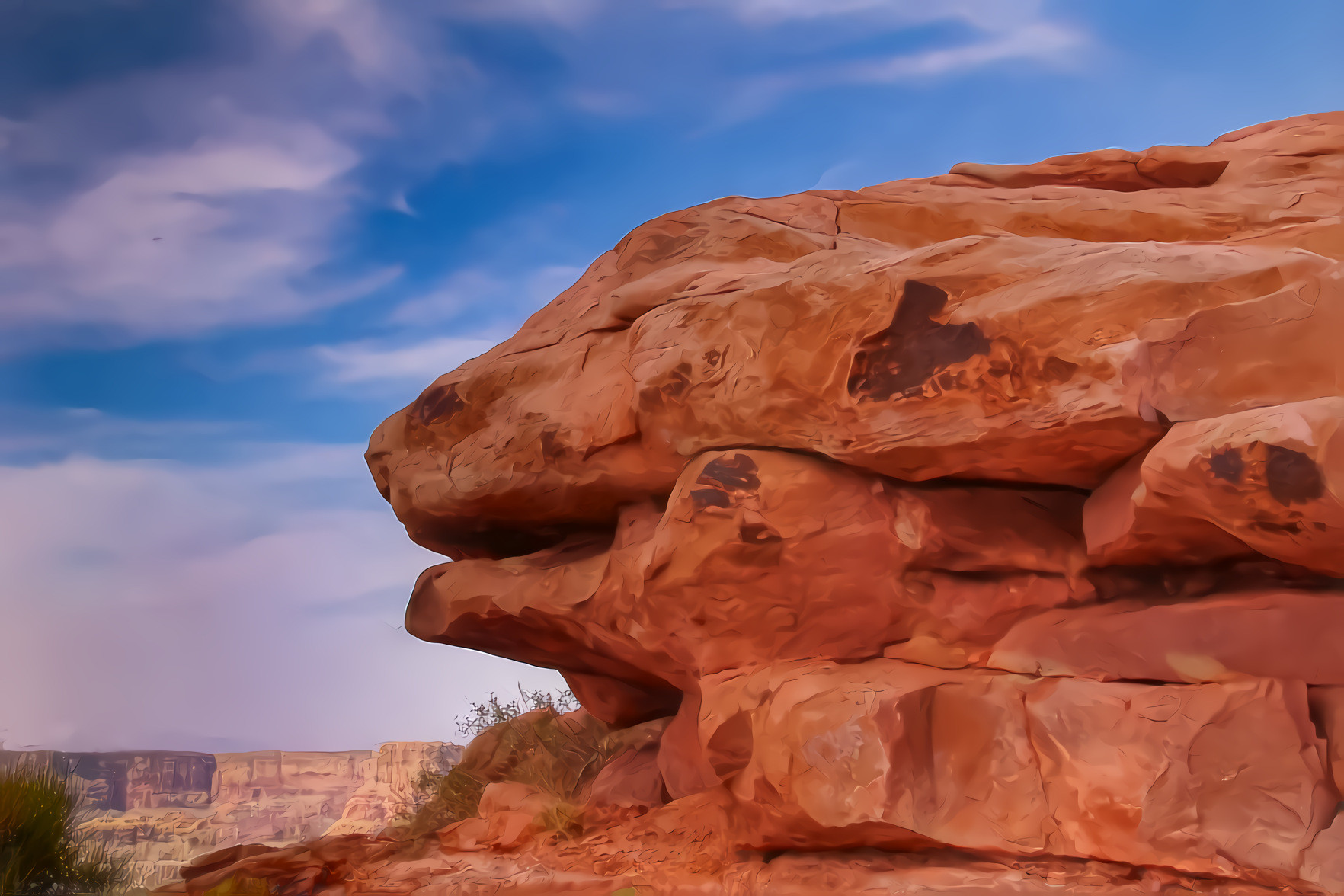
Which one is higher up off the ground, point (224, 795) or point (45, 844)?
point (45, 844)

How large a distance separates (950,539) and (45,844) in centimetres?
650

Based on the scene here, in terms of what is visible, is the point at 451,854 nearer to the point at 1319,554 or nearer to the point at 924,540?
the point at 924,540

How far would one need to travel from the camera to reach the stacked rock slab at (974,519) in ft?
13.8

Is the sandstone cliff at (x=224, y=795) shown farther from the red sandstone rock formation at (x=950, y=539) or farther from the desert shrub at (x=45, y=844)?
the red sandstone rock formation at (x=950, y=539)

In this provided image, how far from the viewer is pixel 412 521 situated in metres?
7.80

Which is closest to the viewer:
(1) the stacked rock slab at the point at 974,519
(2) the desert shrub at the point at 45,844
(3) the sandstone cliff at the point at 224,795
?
(1) the stacked rock slab at the point at 974,519

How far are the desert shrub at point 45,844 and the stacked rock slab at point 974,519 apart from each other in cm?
305

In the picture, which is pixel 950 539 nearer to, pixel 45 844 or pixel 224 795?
pixel 45 844

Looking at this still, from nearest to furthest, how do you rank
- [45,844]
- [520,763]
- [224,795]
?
[45,844] < [520,763] < [224,795]

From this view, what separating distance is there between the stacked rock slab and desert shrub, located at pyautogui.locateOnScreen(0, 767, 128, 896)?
305cm

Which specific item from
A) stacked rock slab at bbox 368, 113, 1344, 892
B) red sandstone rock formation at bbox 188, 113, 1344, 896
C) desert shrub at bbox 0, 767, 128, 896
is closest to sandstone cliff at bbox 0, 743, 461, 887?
desert shrub at bbox 0, 767, 128, 896

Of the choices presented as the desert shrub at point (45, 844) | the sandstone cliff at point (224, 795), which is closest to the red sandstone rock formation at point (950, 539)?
the desert shrub at point (45, 844)

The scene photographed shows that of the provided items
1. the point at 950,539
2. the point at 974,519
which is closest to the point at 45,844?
the point at 950,539

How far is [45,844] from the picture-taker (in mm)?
6148
